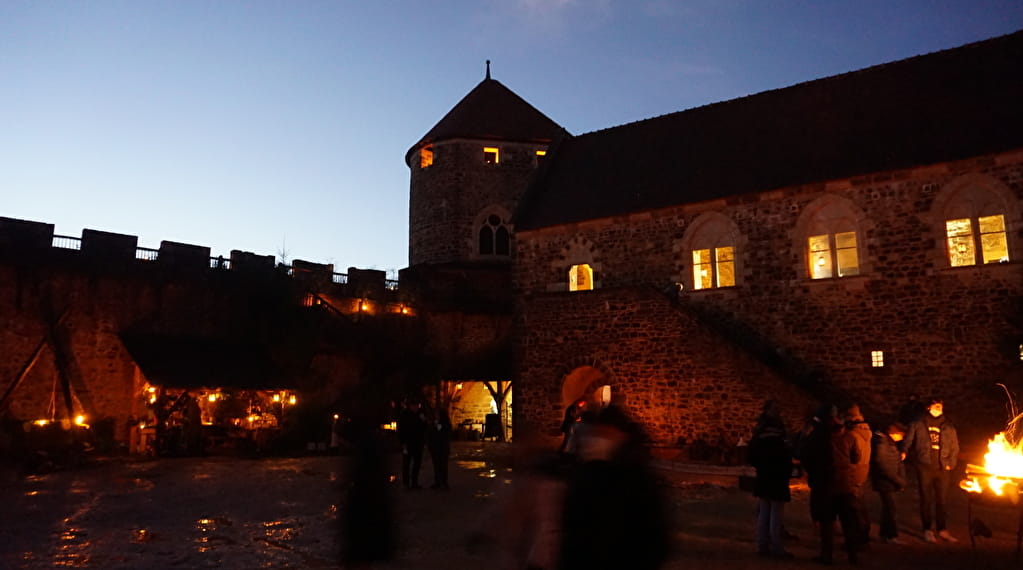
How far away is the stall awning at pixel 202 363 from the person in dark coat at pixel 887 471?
15924mm

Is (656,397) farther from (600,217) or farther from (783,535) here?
(783,535)

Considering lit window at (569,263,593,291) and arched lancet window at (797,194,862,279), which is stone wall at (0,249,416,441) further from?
arched lancet window at (797,194,862,279)

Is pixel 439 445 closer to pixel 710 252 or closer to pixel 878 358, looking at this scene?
pixel 710 252

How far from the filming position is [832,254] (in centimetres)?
A: 1748

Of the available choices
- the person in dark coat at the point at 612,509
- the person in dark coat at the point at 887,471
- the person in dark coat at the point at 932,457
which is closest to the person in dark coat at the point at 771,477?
the person in dark coat at the point at 887,471

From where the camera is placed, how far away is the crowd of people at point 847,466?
718 centimetres

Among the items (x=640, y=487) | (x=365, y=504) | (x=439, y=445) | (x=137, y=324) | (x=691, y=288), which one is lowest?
(x=439, y=445)

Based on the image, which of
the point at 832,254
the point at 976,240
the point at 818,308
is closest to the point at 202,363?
the point at 818,308

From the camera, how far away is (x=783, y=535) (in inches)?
326

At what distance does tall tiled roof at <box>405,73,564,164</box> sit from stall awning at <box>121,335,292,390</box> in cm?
1465

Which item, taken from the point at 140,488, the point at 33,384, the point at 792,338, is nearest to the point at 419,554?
the point at 140,488

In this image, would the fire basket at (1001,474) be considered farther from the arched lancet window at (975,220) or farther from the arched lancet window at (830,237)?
the arched lancet window at (830,237)

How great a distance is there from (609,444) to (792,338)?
14980mm

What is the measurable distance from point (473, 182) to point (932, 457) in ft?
84.5
